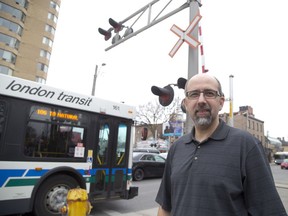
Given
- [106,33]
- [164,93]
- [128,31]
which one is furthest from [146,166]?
[164,93]

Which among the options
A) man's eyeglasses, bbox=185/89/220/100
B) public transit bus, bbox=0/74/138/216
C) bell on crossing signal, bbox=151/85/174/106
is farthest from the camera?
public transit bus, bbox=0/74/138/216

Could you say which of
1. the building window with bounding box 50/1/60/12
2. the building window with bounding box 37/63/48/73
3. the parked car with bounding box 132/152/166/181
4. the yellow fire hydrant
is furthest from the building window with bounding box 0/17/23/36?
the yellow fire hydrant

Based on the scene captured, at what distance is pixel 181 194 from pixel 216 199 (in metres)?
0.29

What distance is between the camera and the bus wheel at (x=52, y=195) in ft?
20.1

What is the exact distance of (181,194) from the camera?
199cm

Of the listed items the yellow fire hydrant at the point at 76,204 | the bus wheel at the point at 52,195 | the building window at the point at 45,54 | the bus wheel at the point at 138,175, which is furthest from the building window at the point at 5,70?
the yellow fire hydrant at the point at 76,204

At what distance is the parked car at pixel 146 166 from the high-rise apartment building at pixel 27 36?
3357 cm

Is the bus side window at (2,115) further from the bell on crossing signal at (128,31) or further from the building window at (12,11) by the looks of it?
the building window at (12,11)

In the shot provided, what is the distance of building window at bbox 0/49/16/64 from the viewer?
41.8 meters

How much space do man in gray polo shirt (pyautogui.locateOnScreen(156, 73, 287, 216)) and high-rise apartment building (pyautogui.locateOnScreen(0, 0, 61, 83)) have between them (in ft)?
146

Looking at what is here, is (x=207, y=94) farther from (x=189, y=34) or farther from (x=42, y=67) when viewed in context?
(x=42, y=67)

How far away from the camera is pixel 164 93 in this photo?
17.2ft

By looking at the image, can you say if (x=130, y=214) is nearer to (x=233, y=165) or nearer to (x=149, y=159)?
(x=233, y=165)

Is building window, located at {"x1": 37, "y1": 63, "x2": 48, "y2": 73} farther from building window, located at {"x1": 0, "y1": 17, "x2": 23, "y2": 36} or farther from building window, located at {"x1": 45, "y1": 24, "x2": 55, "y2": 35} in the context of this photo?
building window, located at {"x1": 45, "y1": 24, "x2": 55, "y2": 35}
